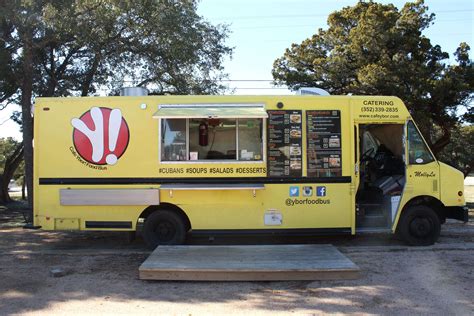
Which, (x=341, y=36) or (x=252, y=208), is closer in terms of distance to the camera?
(x=252, y=208)

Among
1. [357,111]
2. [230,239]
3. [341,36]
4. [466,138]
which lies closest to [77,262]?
[230,239]

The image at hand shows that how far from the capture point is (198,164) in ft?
26.8

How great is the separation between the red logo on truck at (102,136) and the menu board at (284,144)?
2557 mm

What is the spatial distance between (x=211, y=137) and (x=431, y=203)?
4.30 metres

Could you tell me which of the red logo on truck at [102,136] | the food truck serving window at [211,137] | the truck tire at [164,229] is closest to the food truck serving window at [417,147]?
the food truck serving window at [211,137]

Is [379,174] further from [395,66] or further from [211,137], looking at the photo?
[395,66]

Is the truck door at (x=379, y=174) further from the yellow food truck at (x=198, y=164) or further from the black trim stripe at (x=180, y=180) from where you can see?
the black trim stripe at (x=180, y=180)

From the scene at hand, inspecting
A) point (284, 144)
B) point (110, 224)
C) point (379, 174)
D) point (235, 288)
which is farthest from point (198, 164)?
point (379, 174)

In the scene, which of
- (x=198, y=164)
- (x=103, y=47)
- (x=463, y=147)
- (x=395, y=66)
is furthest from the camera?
(x=463, y=147)

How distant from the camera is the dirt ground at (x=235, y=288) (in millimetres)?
5391

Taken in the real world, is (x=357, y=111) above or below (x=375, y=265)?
above

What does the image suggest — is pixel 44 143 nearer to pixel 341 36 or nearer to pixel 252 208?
pixel 252 208

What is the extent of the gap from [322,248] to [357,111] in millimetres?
2551

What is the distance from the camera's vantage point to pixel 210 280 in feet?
21.1
